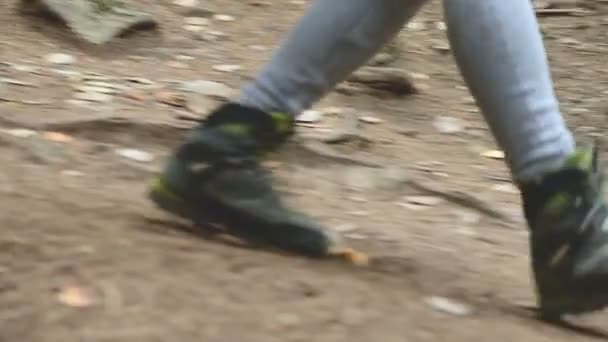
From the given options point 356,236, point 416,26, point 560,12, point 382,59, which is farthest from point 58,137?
point 560,12

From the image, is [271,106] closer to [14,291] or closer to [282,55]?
[282,55]

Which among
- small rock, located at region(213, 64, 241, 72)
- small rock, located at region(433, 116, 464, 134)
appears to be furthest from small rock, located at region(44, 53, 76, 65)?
small rock, located at region(433, 116, 464, 134)

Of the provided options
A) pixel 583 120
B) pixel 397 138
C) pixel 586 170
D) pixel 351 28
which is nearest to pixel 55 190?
pixel 351 28

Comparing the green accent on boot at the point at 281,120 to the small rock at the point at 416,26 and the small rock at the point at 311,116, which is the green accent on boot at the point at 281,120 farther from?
the small rock at the point at 416,26

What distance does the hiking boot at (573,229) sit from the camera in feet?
4.11

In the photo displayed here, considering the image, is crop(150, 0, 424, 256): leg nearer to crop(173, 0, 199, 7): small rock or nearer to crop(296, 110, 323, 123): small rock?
crop(296, 110, 323, 123): small rock

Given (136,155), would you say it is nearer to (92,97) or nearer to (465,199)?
(92,97)

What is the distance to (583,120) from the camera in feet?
9.46

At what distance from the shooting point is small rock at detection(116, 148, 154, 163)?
2061 mm

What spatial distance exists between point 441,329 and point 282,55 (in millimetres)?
395

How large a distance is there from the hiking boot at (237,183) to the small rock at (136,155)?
0.63 m

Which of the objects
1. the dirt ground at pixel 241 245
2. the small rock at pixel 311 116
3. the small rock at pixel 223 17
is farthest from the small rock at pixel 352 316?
the small rock at pixel 223 17

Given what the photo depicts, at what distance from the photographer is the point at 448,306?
138 centimetres

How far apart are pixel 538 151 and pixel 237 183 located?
1.25ft
